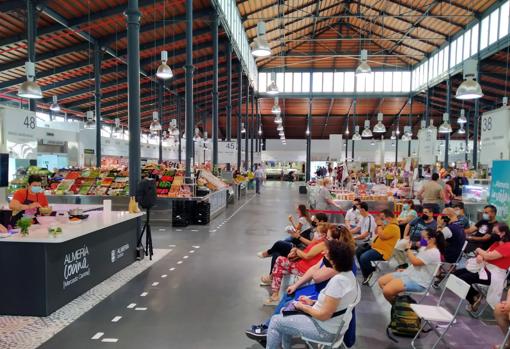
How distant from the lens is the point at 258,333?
3486 mm

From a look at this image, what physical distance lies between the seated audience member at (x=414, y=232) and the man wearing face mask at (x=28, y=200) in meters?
4.97

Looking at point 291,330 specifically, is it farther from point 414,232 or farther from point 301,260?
point 414,232

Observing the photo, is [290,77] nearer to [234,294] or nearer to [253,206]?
[253,206]

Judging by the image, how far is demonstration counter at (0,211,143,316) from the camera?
4094 mm

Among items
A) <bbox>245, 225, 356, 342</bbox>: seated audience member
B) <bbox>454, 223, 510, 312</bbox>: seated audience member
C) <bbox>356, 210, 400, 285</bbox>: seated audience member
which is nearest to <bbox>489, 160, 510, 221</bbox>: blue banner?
<bbox>454, 223, 510, 312</bbox>: seated audience member

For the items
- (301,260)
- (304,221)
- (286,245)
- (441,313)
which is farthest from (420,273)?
(304,221)

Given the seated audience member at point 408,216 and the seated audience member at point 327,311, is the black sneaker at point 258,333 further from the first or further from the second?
the seated audience member at point 408,216

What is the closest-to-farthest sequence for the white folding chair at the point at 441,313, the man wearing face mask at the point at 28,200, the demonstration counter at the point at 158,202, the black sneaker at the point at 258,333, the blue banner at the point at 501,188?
the white folding chair at the point at 441,313, the black sneaker at the point at 258,333, the man wearing face mask at the point at 28,200, the blue banner at the point at 501,188, the demonstration counter at the point at 158,202

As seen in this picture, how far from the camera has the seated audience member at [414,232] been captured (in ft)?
16.2

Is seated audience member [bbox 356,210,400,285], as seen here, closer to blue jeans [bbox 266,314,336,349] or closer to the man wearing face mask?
blue jeans [bbox 266,314,336,349]

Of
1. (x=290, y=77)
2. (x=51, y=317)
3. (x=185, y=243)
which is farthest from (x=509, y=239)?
(x=290, y=77)

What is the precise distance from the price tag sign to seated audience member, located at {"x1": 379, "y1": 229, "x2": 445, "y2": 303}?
116 inches

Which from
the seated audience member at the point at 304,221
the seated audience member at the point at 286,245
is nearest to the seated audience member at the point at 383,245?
the seated audience member at the point at 286,245

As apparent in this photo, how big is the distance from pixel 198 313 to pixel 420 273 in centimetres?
244
